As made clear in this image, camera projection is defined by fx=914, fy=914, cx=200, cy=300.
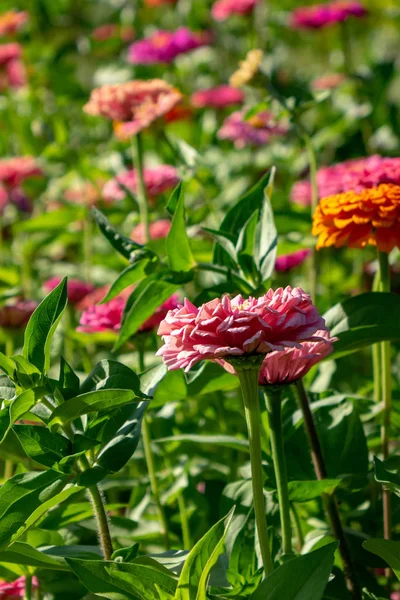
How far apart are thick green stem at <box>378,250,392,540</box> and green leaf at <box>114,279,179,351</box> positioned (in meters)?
0.19

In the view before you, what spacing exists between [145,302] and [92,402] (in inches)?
9.6

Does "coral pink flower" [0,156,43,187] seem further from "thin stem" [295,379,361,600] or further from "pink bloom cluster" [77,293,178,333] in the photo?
"thin stem" [295,379,361,600]

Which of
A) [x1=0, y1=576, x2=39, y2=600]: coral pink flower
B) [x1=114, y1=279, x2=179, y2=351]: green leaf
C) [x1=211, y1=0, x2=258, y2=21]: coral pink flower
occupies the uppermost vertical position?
[x1=211, y1=0, x2=258, y2=21]: coral pink flower

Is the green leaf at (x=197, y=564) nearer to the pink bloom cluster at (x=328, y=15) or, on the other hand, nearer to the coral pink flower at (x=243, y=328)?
the coral pink flower at (x=243, y=328)

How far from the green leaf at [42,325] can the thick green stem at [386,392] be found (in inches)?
13.1

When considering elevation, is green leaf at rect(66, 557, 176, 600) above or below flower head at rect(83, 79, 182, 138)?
below

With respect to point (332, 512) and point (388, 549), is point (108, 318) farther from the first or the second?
point (388, 549)

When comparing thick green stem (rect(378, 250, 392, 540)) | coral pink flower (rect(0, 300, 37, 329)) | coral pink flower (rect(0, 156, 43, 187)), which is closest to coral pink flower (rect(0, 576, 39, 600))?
thick green stem (rect(378, 250, 392, 540))

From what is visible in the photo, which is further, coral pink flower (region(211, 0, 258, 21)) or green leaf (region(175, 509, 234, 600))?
coral pink flower (region(211, 0, 258, 21))

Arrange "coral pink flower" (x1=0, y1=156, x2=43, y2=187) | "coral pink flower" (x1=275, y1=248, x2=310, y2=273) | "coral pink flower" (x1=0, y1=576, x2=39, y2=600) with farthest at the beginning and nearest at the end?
"coral pink flower" (x1=0, y1=156, x2=43, y2=187)
"coral pink flower" (x1=275, y1=248, x2=310, y2=273)
"coral pink flower" (x1=0, y1=576, x2=39, y2=600)

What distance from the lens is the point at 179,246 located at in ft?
2.59

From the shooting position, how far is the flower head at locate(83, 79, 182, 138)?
3.84ft

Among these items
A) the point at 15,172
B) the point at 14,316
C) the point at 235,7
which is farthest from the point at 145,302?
the point at 235,7

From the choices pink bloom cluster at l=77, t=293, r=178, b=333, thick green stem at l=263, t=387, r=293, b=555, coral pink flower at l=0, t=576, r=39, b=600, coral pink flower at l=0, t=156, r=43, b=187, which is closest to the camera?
thick green stem at l=263, t=387, r=293, b=555
